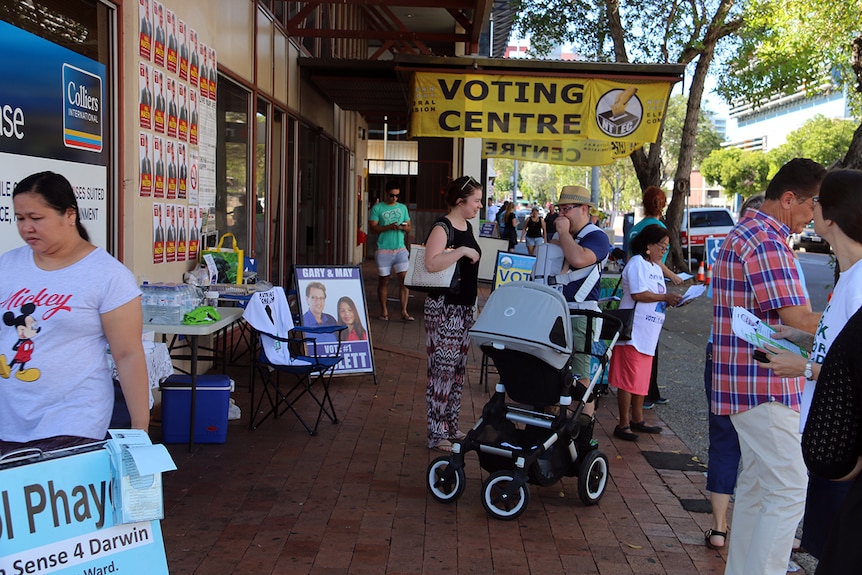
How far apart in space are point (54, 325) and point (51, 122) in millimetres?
2830

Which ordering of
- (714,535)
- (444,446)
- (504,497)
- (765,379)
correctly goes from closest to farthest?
(765,379)
(714,535)
(504,497)
(444,446)

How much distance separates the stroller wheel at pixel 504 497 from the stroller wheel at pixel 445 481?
0.20 metres

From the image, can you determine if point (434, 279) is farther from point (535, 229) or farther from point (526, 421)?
point (535, 229)

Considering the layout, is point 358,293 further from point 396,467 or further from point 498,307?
point 498,307

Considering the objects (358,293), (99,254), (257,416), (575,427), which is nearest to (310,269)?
(358,293)

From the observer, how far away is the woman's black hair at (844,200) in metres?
2.89

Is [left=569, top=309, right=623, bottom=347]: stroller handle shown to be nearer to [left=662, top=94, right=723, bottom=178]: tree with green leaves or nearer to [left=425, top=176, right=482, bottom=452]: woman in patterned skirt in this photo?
[left=425, top=176, right=482, bottom=452]: woman in patterned skirt

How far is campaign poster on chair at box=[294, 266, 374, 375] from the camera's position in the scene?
866 centimetres

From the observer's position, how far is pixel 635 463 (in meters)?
6.49

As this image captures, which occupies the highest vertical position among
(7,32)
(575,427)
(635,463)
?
(7,32)

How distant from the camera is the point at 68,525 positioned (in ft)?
8.91

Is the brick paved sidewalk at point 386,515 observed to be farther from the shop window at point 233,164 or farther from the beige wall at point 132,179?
the shop window at point 233,164

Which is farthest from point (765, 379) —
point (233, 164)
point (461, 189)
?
point (233, 164)

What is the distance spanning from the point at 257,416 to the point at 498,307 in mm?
2902
